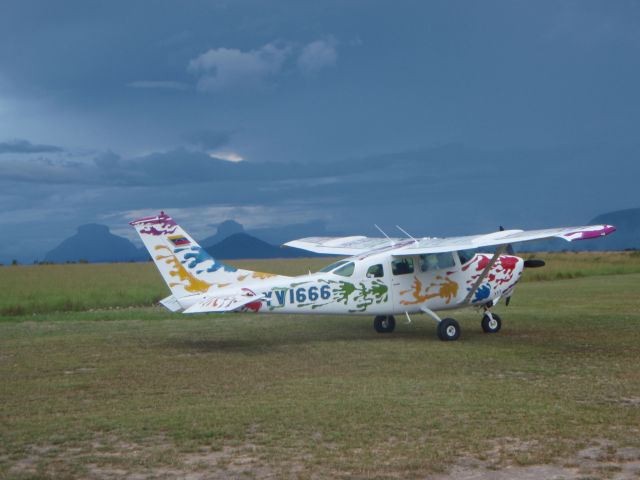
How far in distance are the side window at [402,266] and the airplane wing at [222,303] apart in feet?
10.2

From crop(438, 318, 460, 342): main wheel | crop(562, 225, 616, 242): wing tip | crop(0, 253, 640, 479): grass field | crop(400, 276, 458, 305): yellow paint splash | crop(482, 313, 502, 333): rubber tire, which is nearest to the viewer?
crop(0, 253, 640, 479): grass field

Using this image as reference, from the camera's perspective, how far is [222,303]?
1324 centimetres

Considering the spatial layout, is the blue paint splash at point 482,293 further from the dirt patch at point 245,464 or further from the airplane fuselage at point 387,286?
the dirt patch at point 245,464

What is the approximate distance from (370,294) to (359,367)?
3.45m

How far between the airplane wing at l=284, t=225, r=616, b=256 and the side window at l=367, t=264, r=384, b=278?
428 mm

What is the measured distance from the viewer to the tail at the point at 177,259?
46.0ft

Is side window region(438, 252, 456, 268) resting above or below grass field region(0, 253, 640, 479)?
above

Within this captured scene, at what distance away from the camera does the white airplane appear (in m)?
14.0

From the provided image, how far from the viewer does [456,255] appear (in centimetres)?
1574

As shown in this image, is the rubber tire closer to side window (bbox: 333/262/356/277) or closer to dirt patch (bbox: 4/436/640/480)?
side window (bbox: 333/262/356/277)

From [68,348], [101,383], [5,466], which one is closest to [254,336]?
[68,348]

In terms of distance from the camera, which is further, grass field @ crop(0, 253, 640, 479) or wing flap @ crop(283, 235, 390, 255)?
wing flap @ crop(283, 235, 390, 255)

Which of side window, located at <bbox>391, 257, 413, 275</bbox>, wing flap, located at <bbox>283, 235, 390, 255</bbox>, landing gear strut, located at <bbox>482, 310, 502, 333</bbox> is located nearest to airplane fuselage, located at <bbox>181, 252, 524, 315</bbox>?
side window, located at <bbox>391, 257, 413, 275</bbox>

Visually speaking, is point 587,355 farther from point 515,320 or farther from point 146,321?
point 146,321
